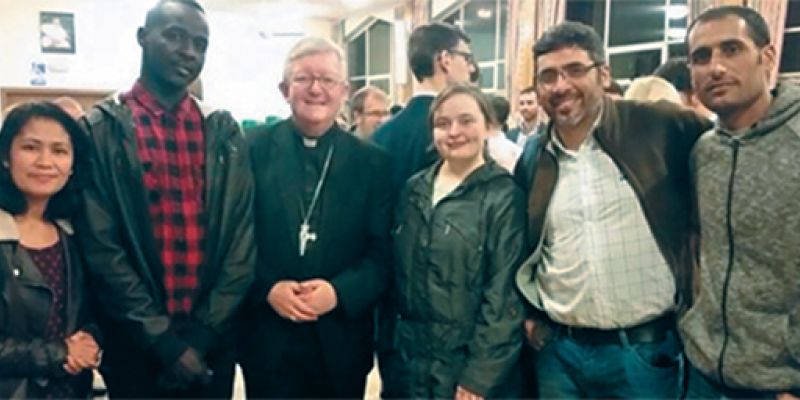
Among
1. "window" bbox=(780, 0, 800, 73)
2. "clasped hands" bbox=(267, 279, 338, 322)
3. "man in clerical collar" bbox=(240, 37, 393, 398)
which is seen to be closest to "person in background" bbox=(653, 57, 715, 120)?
"man in clerical collar" bbox=(240, 37, 393, 398)

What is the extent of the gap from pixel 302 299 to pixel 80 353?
0.60 m

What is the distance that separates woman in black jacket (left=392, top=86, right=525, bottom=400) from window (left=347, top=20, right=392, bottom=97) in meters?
10.6

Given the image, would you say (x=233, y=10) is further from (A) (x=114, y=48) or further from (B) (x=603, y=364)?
(B) (x=603, y=364)

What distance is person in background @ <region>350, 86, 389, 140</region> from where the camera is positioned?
4859 mm

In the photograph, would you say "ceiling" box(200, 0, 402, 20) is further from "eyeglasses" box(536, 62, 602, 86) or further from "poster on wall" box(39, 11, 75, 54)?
"eyeglasses" box(536, 62, 602, 86)

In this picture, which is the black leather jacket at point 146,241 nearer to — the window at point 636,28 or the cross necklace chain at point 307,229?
the cross necklace chain at point 307,229

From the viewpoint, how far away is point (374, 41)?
13.1 metres

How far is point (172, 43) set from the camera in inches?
75.5

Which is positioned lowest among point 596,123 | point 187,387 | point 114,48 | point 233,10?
point 187,387

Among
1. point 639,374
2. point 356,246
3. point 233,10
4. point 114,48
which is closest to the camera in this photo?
point 639,374

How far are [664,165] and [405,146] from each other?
2.98ft

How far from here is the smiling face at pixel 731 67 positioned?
1.73 metres

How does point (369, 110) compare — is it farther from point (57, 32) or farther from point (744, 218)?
point (57, 32)

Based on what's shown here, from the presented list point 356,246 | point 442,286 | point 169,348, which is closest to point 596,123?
point 442,286
